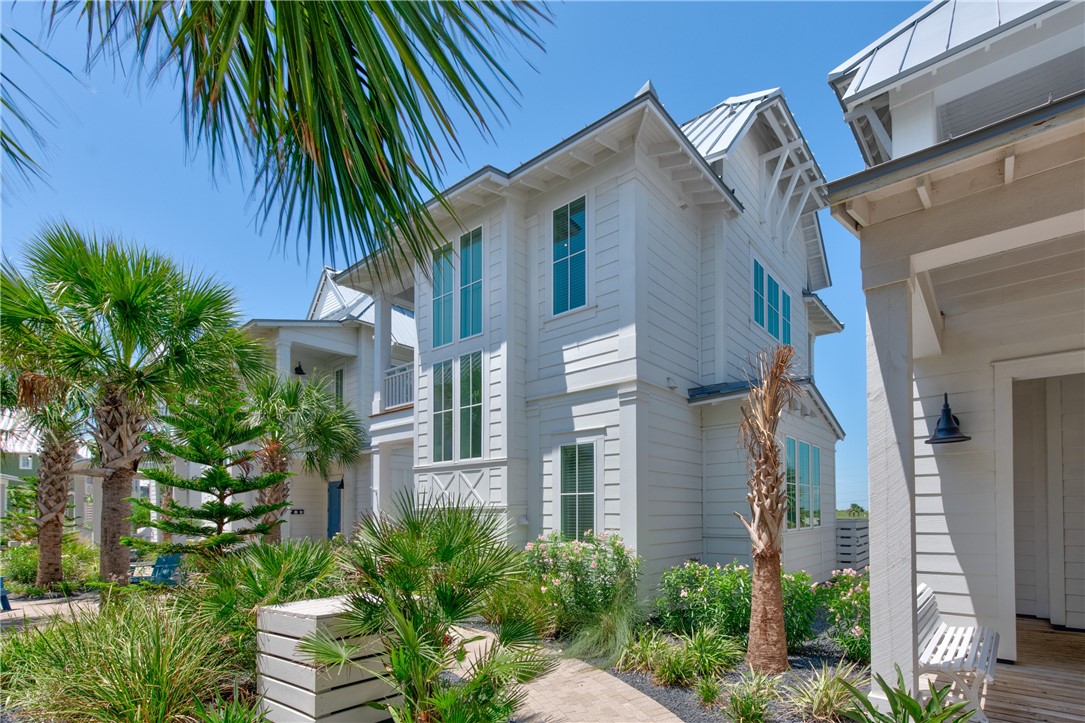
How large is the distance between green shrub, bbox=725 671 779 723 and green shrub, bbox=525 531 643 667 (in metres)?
1.58

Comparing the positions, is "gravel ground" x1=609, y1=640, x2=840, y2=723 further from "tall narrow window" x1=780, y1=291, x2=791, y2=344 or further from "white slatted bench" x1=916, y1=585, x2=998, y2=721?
"tall narrow window" x1=780, y1=291, x2=791, y2=344

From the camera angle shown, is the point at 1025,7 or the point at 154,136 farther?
the point at 1025,7

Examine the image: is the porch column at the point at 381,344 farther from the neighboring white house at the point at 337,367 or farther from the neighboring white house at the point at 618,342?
the neighboring white house at the point at 618,342

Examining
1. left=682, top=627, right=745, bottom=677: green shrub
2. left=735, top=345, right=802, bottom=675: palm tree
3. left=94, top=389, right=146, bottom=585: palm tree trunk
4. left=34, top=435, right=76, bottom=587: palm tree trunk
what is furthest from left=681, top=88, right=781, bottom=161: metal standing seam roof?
left=34, top=435, right=76, bottom=587: palm tree trunk

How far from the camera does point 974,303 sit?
609 centimetres

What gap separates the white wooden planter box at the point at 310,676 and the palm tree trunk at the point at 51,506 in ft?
31.8

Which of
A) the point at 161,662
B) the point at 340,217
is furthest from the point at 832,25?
the point at 161,662

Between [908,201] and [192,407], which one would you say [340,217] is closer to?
[908,201]

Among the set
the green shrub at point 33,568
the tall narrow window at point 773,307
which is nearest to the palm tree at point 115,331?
the green shrub at point 33,568

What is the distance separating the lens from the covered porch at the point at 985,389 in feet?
12.3

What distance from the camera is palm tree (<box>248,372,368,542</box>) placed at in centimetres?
1291

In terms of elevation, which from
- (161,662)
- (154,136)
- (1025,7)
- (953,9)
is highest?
(953,9)

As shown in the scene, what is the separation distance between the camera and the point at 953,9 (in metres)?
A: 6.22

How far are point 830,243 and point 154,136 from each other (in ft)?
56.1
